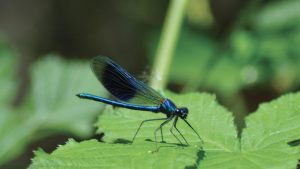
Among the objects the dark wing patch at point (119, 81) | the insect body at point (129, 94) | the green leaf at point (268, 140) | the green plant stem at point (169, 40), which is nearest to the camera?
the green leaf at point (268, 140)

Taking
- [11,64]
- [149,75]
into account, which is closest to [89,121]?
[11,64]

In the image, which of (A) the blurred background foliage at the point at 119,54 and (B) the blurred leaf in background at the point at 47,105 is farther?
(A) the blurred background foliage at the point at 119,54

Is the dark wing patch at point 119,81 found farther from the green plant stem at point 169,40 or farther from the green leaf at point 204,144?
the green plant stem at point 169,40

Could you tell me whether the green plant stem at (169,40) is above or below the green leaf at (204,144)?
above

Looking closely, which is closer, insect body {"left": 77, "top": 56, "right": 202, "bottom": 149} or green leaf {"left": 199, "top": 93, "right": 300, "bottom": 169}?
green leaf {"left": 199, "top": 93, "right": 300, "bottom": 169}

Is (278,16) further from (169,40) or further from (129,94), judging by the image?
(129,94)

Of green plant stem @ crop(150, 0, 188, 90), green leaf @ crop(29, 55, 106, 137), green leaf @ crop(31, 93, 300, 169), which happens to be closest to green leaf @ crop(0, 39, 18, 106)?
green leaf @ crop(29, 55, 106, 137)

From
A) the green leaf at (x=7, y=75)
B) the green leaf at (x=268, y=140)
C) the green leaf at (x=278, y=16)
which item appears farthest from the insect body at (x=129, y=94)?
the green leaf at (x=278, y=16)

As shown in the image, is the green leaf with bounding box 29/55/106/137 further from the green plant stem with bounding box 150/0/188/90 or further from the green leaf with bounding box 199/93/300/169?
the green leaf with bounding box 199/93/300/169
